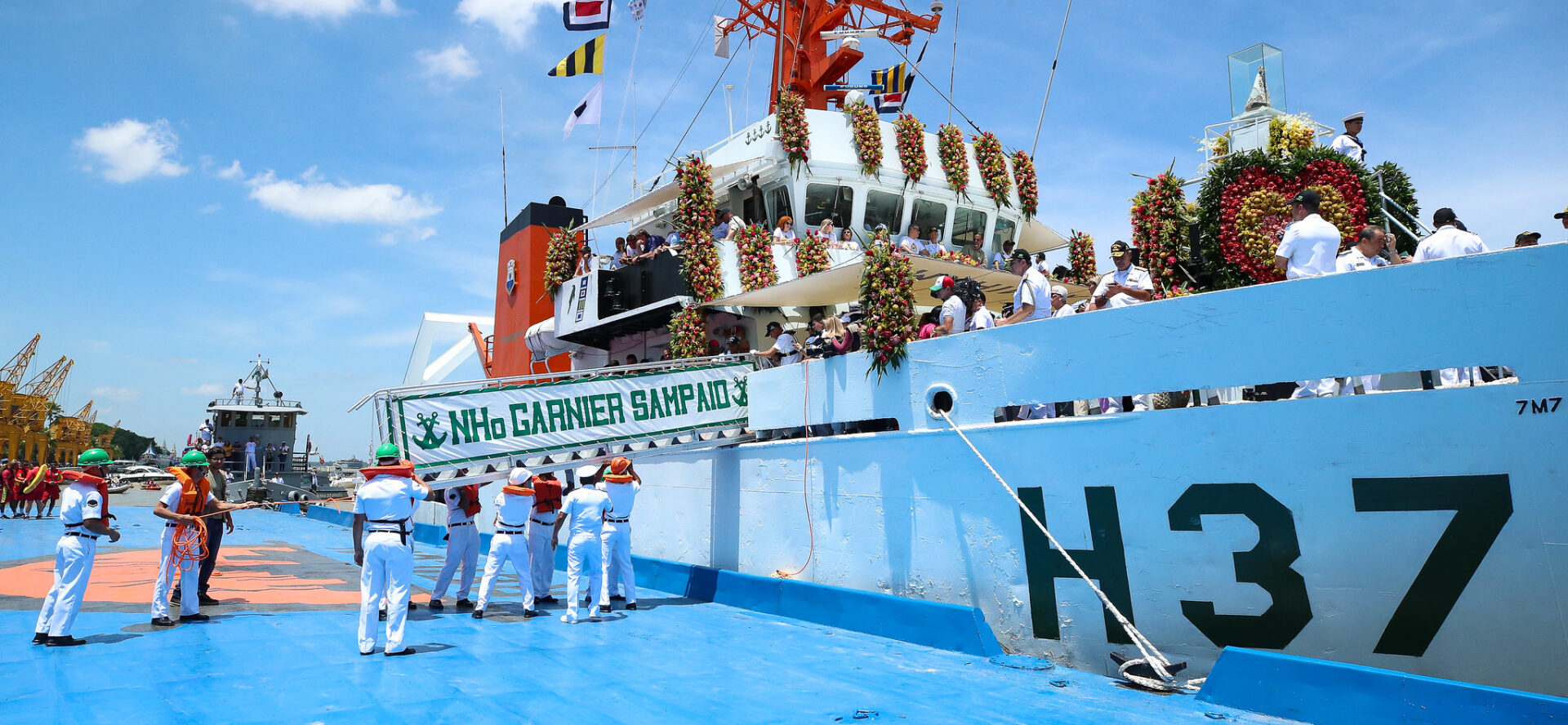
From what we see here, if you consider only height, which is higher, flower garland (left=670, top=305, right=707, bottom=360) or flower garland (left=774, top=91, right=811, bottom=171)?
flower garland (left=774, top=91, right=811, bottom=171)

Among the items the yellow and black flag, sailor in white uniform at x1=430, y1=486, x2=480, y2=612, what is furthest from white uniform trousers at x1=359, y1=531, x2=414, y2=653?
the yellow and black flag

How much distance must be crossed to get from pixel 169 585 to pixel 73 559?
57.3 inches

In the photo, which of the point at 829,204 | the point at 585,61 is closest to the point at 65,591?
the point at 829,204

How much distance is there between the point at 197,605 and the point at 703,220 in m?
7.72

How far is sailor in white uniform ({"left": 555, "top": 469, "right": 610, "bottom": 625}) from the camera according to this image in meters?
8.95

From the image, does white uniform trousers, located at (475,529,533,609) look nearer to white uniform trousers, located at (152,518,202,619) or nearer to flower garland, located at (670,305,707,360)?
white uniform trousers, located at (152,518,202,619)

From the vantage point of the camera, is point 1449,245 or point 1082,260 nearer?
point 1449,245

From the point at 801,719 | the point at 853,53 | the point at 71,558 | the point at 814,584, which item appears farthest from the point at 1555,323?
the point at 853,53

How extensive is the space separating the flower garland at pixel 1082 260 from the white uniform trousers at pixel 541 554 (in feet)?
28.7

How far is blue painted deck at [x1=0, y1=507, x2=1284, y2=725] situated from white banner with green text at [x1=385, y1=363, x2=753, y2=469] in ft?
6.23

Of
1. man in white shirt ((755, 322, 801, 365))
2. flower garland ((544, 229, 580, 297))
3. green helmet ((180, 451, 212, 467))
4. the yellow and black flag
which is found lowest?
green helmet ((180, 451, 212, 467))

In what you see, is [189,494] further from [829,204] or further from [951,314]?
[829,204]

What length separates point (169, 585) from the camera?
330 inches

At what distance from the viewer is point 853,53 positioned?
49.3ft
